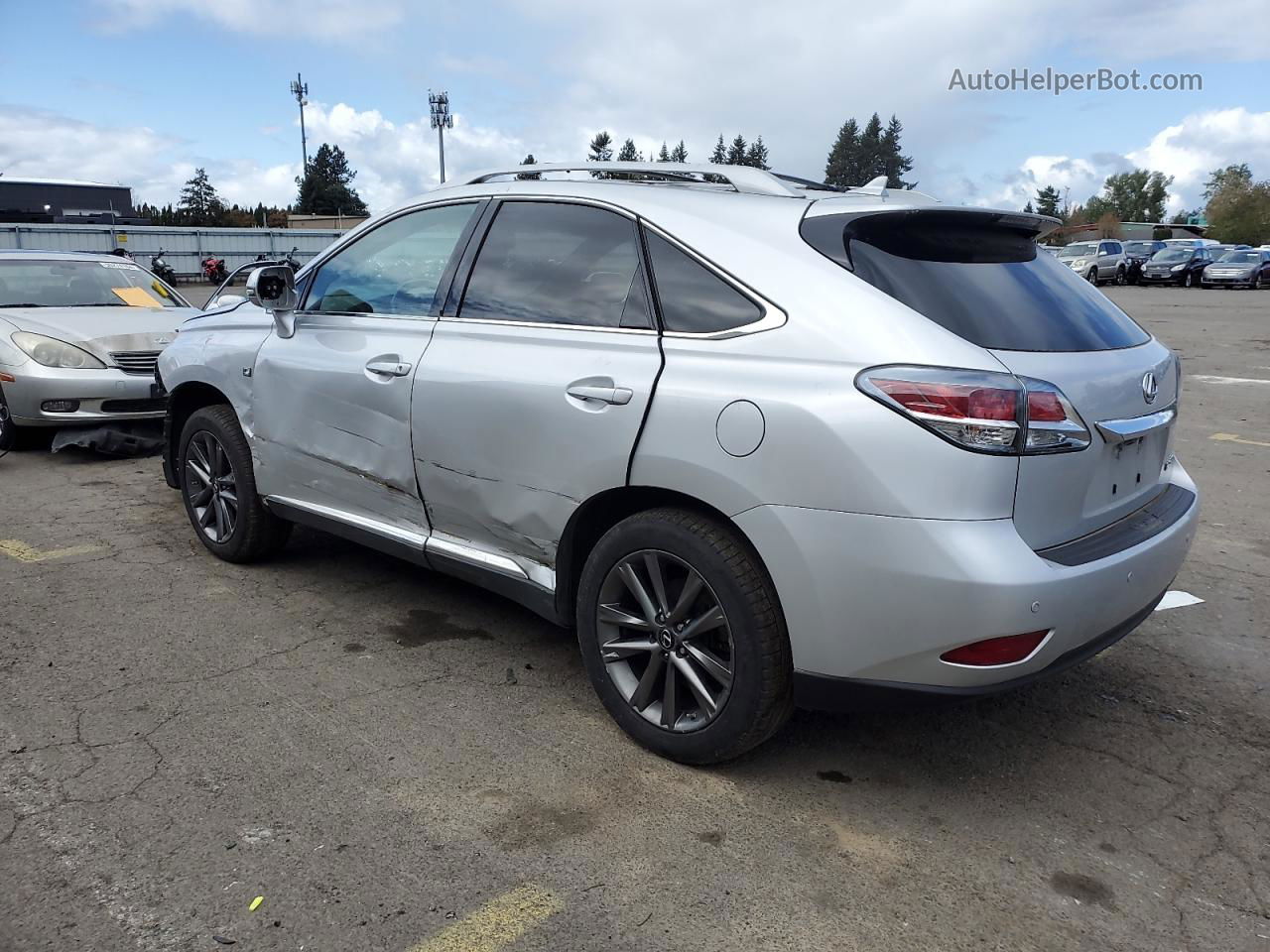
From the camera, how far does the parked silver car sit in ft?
23.8

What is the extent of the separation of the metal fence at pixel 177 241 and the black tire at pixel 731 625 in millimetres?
27220

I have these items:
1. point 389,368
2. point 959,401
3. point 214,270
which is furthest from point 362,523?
point 214,270

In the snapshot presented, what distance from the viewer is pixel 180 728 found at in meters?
3.23

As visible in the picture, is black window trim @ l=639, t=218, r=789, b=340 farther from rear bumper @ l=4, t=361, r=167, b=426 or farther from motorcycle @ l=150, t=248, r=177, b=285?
motorcycle @ l=150, t=248, r=177, b=285

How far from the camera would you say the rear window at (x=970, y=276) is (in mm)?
2703

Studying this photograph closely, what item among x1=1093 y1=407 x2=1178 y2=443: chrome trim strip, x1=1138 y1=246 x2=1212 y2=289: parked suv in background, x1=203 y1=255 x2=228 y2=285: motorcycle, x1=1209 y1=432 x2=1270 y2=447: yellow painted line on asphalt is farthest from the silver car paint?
x1=1138 y1=246 x2=1212 y2=289: parked suv in background

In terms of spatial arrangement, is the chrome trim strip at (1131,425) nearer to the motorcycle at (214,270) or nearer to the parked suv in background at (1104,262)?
the motorcycle at (214,270)

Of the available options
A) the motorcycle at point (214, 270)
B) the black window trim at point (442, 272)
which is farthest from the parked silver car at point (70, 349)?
the motorcycle at point (214, 270)

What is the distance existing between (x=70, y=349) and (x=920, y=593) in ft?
23.0

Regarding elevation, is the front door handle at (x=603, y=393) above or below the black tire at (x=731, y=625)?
above

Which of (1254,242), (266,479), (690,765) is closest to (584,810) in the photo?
(690,765)

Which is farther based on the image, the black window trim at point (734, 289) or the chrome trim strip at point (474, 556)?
the chrome trim strip at point (474, 556)

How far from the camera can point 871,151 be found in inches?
4390

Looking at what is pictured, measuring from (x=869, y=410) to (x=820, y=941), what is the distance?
127 centimetres
